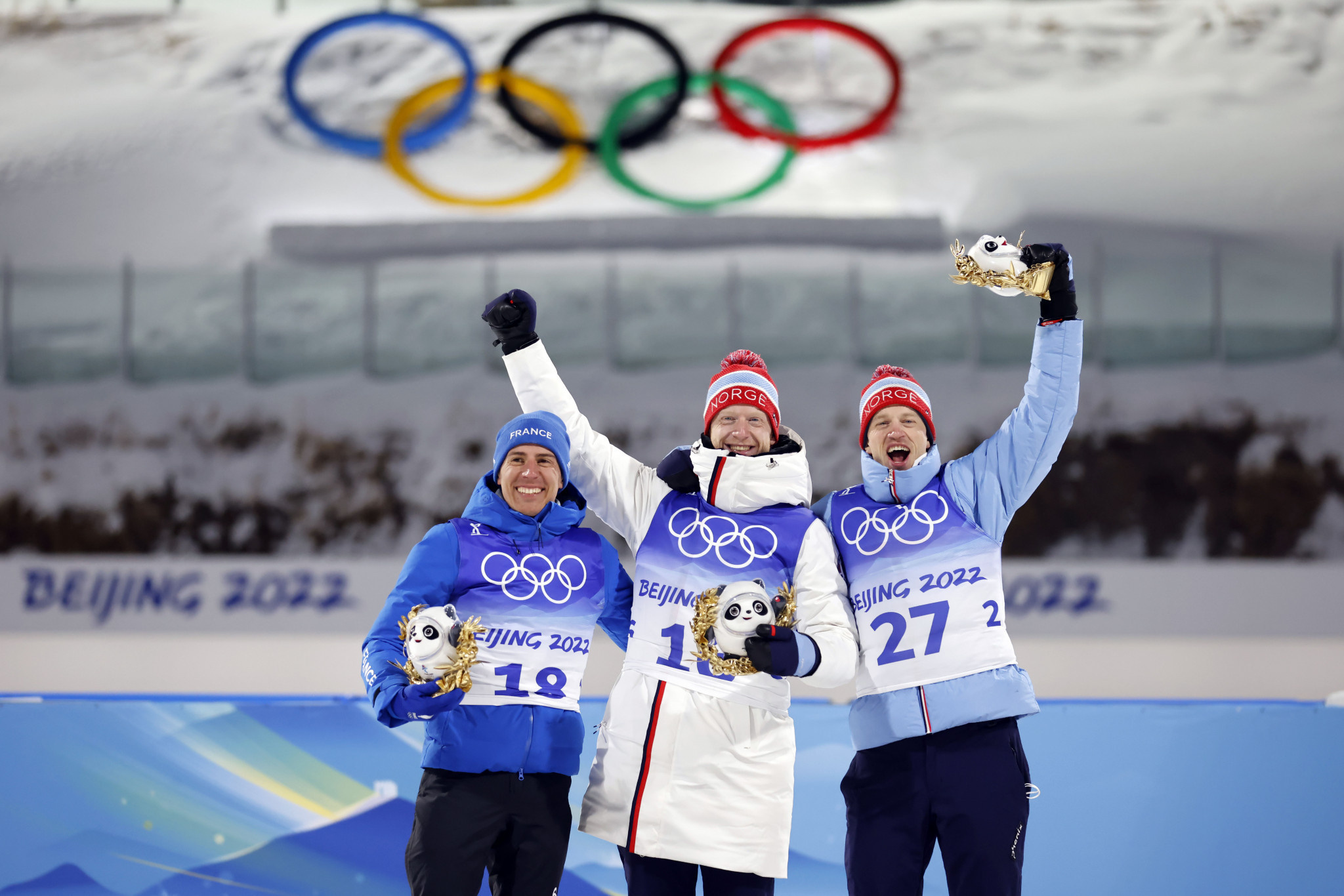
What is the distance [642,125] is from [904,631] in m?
5.64

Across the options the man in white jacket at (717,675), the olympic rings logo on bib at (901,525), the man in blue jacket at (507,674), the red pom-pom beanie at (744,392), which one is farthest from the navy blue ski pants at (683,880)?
the red pom-pom beanie at (744,392)

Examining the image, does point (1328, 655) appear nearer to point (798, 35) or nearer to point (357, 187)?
point (798, 35)

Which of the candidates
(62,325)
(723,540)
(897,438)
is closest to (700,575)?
(723,540)

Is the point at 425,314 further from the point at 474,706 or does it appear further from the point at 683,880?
the point at 683,880

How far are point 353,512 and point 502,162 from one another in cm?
259

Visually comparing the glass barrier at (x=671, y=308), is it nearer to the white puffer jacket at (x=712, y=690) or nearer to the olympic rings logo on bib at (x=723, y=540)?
the white puffer jacket at (x=712, y=690)

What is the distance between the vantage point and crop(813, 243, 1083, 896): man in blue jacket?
2.26 meters

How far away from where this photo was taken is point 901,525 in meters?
2.47

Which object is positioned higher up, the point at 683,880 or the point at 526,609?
the point at 526,609

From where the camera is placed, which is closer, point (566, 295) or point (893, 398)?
point (893, 398)

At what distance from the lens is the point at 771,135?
7285 millimetres

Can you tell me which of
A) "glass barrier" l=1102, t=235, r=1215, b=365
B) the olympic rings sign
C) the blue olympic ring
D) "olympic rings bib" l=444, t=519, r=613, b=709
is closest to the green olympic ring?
the olympic rings sign

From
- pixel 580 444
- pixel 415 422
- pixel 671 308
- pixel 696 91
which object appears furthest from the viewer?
pixel 696 91

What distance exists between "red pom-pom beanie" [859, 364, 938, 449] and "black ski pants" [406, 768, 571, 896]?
1108mm
